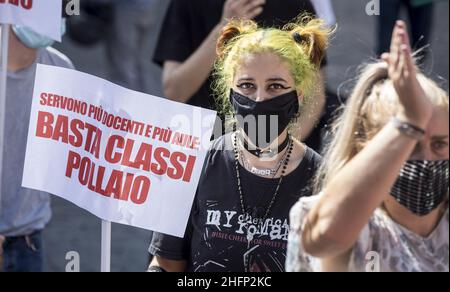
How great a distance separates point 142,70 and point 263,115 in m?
5.31

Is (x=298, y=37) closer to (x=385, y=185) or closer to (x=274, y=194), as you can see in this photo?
(x=274, y=194)

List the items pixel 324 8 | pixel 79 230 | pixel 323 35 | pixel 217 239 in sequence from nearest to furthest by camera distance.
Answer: pixel 217 239
pixel 323 35
pixel 324 8
pixel 79 230

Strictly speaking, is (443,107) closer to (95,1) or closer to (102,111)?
(102,111)

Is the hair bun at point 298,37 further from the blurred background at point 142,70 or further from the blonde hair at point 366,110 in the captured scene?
the blonde hair at point 366,110

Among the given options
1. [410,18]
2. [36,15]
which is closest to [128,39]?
[410,18]

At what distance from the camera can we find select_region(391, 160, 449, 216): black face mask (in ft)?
8.94

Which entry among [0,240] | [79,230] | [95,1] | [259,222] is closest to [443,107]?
[259,222]

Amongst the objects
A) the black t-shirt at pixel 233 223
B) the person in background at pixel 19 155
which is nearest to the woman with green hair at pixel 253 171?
the black t-shirt at pixel 233 223

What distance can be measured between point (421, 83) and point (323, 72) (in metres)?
1.74

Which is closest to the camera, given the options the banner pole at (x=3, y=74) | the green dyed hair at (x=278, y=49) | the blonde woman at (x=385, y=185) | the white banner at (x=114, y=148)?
the blonde woman at (x=385, y=185)

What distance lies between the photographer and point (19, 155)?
173 inches

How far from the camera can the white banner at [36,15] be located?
13.4 feet

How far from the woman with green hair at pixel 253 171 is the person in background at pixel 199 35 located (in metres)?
0.80

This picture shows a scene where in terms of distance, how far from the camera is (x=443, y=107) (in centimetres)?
278
